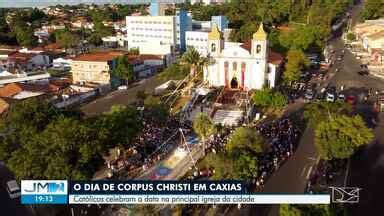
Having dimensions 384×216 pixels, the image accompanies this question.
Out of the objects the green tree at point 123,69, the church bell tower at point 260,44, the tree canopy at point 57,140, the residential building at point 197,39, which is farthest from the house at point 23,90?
the residential building at point 197,39

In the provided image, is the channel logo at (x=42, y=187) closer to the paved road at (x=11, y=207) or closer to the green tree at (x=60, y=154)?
the green tree at (x=60, y=154)

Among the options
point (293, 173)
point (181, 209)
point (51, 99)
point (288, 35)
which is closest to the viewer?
point (181, 209)

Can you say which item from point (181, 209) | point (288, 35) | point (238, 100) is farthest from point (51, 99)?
point (288, 35)

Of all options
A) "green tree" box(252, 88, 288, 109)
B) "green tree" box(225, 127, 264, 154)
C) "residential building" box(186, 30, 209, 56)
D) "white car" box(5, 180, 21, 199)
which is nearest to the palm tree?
"green tree" box(252, 88, 288, 109)

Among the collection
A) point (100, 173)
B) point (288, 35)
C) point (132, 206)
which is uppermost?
point (288, 35)

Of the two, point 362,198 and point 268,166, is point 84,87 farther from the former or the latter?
point 362,198

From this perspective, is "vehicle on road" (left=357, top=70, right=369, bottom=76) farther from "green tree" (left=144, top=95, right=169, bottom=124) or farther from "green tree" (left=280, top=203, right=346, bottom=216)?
"green tree" (left=280, top=203, right=346, bottom=216)
